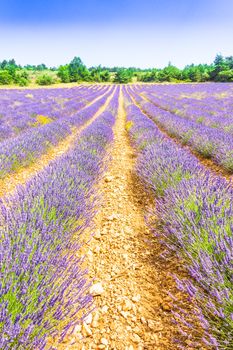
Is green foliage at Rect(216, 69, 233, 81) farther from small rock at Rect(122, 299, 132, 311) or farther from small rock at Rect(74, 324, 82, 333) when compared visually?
small rock at Rect(74, 324, 82, 333)

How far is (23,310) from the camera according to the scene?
102 cm

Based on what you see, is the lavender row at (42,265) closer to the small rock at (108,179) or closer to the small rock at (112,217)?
the small rock at (112,217)

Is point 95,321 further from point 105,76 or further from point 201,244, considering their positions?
point 105,76

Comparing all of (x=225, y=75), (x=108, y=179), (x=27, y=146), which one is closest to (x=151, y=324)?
(x=108, y=179)

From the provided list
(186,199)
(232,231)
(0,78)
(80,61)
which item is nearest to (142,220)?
(186,199)

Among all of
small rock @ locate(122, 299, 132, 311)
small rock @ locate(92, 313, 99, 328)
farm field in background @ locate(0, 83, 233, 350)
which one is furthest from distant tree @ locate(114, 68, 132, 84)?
small rock @ locate(92, 313, 99, 328)

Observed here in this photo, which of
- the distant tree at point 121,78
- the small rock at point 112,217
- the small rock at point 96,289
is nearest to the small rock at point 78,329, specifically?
the small rock at point 96,289

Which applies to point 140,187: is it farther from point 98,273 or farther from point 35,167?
point 35,167

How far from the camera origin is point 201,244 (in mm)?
1502

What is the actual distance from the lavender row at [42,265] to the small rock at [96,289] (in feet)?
0.15

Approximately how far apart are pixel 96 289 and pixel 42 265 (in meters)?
0.62

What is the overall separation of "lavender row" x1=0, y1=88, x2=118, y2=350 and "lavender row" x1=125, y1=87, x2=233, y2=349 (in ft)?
2.17

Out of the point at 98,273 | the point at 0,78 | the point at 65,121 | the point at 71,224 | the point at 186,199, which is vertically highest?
the point at 0,78

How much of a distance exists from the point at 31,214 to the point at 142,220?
4.52ft
